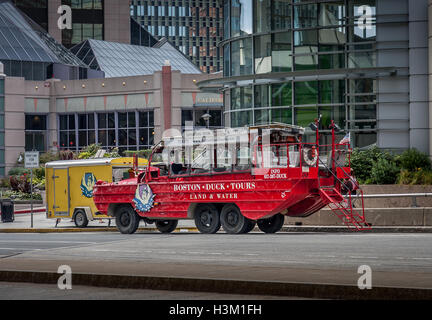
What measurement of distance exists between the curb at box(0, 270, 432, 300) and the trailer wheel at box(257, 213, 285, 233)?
1288 cm

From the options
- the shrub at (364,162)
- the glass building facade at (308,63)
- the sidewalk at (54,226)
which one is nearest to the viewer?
the sidewalk at (54,226)

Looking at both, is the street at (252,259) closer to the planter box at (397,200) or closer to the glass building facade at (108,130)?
the planter box at (397,200)

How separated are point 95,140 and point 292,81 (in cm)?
3529

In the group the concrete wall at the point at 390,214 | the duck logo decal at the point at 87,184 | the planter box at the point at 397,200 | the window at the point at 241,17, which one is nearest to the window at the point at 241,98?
the window at the point at 241,17

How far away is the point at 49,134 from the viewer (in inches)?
2753

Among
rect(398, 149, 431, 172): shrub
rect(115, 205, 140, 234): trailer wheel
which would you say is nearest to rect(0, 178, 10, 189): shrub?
rect(115, 205, 140, 234): trailer wheel

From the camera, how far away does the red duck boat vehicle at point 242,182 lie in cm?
2303

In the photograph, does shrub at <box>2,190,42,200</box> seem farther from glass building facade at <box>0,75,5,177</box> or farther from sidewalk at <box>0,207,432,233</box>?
glass building facade at <box>0,75,5,177</box>

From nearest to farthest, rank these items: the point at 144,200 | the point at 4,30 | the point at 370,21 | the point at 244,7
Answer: the point at 144,200 → the point at 370,21 → the point at 244,7 → the point at 4,30

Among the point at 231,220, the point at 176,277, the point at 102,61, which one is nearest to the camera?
the point at 176,277

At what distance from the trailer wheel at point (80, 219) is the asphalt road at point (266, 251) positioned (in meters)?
10.8

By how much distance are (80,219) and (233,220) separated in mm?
A: 10884

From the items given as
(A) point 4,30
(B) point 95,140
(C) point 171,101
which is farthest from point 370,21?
(A) point 4,30
